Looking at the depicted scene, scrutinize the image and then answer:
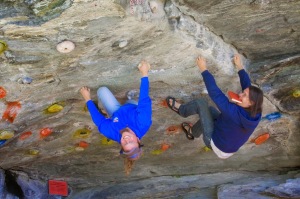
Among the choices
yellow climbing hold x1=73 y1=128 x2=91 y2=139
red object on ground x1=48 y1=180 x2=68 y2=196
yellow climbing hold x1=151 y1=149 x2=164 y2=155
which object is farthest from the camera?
red object on ground x1=48 y1=180 x2=68 y2=196

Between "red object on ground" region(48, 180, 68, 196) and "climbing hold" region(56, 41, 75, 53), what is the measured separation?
348cm

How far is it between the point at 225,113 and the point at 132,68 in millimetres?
1149

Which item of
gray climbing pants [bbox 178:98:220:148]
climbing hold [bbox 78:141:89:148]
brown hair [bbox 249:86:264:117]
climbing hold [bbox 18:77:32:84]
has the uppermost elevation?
brown hair [bbox 249:86:264:117]

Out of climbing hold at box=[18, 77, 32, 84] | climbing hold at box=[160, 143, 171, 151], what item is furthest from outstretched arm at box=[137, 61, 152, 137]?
climbing hold at box=[160, 143, 171, 151]

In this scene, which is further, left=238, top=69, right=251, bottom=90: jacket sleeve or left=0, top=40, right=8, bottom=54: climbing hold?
left=238, top=69, right=251, bottom=90: jacket sleeve

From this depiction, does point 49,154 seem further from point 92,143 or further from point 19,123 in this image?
point 19,123

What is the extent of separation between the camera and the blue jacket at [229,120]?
15.9ft

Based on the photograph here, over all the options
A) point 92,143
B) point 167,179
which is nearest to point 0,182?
point 92,143

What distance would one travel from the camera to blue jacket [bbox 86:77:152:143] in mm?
4938

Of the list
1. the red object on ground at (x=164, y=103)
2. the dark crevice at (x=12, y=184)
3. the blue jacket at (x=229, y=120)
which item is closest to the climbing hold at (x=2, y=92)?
the red object on ground at (x=164, y=103)

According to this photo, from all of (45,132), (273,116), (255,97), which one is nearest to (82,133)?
(45,132)

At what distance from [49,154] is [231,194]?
2.77 m

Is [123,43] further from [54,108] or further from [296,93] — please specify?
[296,93]

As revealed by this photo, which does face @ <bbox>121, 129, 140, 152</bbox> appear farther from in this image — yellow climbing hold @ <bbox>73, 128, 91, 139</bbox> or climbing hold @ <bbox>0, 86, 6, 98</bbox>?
yellow climbing hold @ <bbox>73, 128, 91, 139</bbox>
